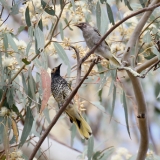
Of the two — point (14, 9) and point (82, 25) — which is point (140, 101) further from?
point (14, 9)

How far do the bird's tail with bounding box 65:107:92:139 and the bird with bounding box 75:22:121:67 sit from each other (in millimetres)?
295

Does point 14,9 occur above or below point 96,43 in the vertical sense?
above

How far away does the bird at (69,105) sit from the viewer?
2.21 meters

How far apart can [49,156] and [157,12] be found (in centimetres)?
85

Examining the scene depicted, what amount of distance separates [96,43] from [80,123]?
0.37 m

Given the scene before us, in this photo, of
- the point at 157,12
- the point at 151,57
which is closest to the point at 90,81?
the point at 151,57

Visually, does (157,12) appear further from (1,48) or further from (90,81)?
(1,48)

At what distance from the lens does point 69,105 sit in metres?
2.31

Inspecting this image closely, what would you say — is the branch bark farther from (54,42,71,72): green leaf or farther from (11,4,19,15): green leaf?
(11,4,19,15): green leaf

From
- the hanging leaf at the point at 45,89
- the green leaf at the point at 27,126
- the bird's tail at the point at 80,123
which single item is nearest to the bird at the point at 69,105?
the bird's tail at the point at 80,123

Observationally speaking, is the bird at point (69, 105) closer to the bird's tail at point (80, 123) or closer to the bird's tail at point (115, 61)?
the bird's tail at point (80, 123)

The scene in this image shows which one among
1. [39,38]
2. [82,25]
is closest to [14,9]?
[39,38]

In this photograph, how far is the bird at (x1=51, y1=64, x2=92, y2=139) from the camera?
221cm

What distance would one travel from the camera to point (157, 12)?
7.82 feet
